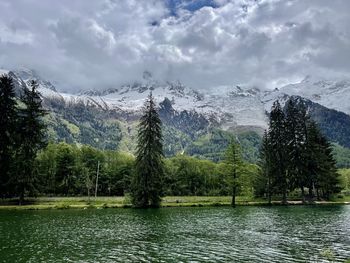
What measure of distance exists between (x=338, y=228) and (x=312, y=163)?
58320 mm

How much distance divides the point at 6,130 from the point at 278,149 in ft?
226

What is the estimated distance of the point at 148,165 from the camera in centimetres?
8638

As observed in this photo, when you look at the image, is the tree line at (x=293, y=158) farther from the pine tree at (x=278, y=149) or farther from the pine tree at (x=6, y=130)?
the pine tree at (x=6, y=130)

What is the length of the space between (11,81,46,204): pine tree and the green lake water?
25737 mm

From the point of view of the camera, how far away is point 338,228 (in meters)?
47.2

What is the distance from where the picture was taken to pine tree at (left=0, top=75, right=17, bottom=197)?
7869 centimetres

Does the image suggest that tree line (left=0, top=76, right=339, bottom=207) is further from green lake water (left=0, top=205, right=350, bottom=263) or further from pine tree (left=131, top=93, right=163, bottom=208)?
green lake water (left=0, top=205, right=350, bottom=263)

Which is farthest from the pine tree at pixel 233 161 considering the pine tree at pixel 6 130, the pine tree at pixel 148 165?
the pine tree at pixel 6 130

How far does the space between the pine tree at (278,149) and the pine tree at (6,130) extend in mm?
65216

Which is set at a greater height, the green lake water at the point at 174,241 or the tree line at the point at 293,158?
the tree line at the point at 293,158

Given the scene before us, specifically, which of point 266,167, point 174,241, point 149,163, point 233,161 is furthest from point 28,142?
point 266,167

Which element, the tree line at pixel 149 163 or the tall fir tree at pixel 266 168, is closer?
the tree line at pixel 149 163

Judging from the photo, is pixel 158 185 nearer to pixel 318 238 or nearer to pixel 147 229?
pixel 147 229

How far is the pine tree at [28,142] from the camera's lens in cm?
7775
